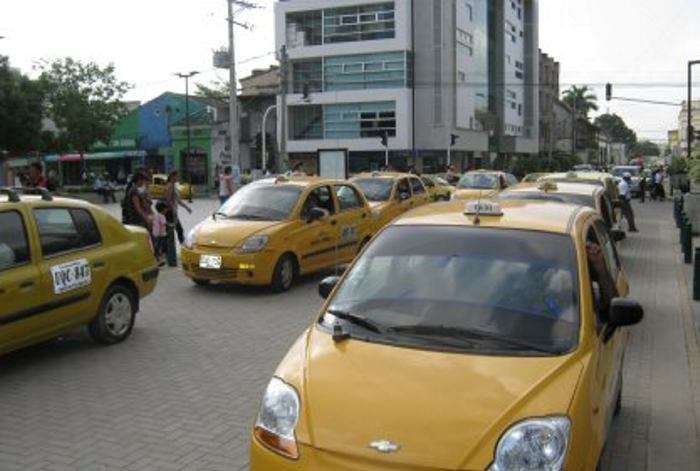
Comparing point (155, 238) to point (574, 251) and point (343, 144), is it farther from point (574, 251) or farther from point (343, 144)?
point (343, 144)

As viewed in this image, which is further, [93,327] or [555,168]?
[555,168]

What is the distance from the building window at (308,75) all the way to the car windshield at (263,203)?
1851 inches

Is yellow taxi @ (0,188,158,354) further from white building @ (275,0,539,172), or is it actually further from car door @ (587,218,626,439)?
white building @ (275,0,539,172)

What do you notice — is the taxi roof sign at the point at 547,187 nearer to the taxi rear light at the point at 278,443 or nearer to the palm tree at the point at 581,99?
the taxi rear light at the point at 278,443

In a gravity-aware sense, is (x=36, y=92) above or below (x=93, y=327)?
above

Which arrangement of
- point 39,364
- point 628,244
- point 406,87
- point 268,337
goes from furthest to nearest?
point 406,87
point 628,244
point 268,337
point 39,364

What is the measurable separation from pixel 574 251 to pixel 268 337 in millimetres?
4850

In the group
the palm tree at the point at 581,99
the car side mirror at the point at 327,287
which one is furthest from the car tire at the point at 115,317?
the palm tree at the point at 581,99

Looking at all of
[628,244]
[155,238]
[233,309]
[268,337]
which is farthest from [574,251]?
[628,244]

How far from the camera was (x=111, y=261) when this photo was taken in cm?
816

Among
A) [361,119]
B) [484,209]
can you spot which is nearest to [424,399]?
[484,209]

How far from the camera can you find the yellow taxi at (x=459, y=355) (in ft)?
11.2

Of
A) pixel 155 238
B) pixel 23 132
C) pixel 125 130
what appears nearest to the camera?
pixel 155 238

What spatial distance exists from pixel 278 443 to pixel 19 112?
43.2m
